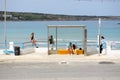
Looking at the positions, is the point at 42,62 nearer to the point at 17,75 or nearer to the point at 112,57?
the point at 112,57

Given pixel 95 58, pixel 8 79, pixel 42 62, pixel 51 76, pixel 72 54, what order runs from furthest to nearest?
pixel 72 54 → pixel 95 58 → pixel 42 62 → pixel 51 76 → pixel 8 79

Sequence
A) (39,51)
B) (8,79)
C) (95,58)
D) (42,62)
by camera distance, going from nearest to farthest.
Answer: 1. (8,79)
2. (42,62)
3. (95,58)
4. (39,51)

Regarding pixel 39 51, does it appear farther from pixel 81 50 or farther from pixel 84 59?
pixel 84 59

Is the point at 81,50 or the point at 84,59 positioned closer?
the point at 84,59

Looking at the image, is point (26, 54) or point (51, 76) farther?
point (26, 54)

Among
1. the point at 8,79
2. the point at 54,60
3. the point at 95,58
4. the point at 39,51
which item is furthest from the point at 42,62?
the point at 8,79

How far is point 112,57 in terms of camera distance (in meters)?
32.9

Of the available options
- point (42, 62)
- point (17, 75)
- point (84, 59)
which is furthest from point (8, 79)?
A: point (84, 59)

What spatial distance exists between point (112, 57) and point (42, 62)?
5.65 metres

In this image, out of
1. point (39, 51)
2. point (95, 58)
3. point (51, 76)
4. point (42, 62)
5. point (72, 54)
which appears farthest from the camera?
point (39, 51)

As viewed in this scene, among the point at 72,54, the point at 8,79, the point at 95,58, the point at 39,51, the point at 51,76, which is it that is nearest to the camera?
the point at 8,79

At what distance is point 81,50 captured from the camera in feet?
114

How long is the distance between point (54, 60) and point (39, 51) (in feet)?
21.6

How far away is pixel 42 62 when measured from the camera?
97.9 ft
